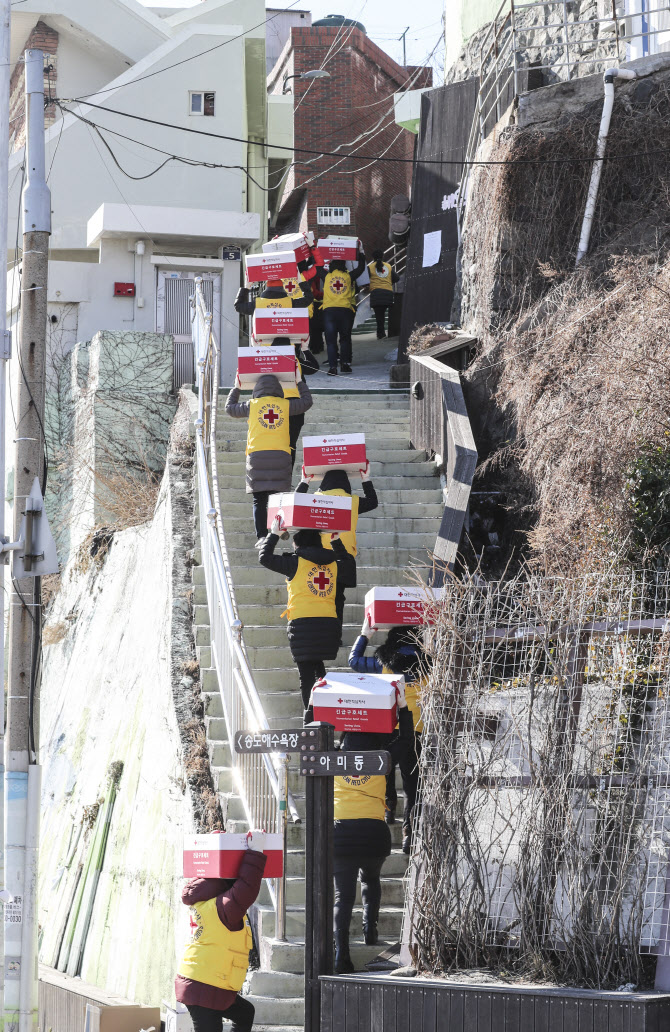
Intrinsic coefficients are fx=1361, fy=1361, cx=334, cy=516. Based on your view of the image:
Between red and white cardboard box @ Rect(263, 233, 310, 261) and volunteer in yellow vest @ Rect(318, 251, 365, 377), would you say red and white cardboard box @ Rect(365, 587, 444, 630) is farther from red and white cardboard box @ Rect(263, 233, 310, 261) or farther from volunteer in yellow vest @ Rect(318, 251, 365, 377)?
volunteer in yellow vest @ Rect(318, 251, 365, 377)

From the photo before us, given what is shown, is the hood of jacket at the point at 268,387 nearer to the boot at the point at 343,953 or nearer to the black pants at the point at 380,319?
the boot at the point at 343,953

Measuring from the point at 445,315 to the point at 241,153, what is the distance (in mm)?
8286

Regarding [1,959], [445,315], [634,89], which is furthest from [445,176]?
[1,959]

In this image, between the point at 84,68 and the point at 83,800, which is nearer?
the point at 83,800

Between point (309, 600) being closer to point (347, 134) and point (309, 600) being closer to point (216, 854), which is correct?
point (216, 854)

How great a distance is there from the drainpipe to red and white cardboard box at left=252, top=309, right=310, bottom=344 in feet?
13.7

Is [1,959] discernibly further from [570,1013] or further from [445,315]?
[445,315]

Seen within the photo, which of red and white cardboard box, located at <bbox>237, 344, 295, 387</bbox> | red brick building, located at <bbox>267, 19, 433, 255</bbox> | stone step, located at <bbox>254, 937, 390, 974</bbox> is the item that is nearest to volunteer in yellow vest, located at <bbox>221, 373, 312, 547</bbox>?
red and white cardboard box, located at <bbox>237, 344, 295, 387</bbox>

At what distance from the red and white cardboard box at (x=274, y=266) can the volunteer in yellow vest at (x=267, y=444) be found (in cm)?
331

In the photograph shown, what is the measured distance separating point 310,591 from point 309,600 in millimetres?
64

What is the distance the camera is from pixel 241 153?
26484 millimetres

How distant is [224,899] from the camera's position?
6.71 meters

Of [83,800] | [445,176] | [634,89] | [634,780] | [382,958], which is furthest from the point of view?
[445,176]

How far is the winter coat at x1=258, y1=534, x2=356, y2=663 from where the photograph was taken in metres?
9.52
